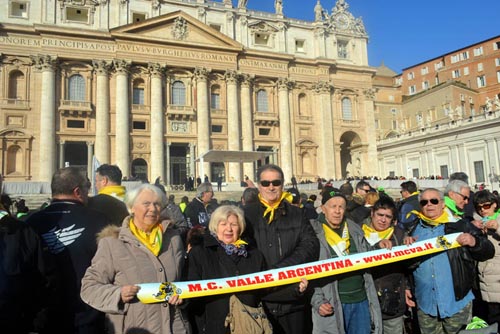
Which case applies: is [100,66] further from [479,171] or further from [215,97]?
[479,171]

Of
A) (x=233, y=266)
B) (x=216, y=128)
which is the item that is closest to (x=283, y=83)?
(x=216, y=128)

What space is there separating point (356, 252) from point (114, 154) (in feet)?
97.2

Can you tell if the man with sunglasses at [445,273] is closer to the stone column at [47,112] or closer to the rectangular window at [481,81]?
the stone column at [47,112]

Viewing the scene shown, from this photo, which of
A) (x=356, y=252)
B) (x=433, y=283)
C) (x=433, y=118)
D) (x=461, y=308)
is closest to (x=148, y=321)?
(x=356, y=252)

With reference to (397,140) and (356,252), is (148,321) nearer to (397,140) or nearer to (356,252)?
(356,252)

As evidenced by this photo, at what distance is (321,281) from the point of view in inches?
146

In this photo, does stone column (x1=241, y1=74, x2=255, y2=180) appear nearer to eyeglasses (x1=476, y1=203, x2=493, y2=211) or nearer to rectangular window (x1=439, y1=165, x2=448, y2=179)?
rectangular window (x1=439, y1=165, x2=448, y2=179)

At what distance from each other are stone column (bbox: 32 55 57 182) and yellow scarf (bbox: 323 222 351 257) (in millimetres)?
29115

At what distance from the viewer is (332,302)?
11.9ft

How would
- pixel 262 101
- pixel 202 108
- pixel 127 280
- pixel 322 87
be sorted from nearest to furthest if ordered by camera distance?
pixel 127 280, pixel 202 108, pixel 262 101, pixel 322 87

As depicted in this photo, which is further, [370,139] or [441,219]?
[370,139]

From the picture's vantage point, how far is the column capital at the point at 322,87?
124 feet

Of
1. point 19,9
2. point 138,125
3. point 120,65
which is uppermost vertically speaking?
point 19,9

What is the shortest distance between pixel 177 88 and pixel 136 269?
105 feet
